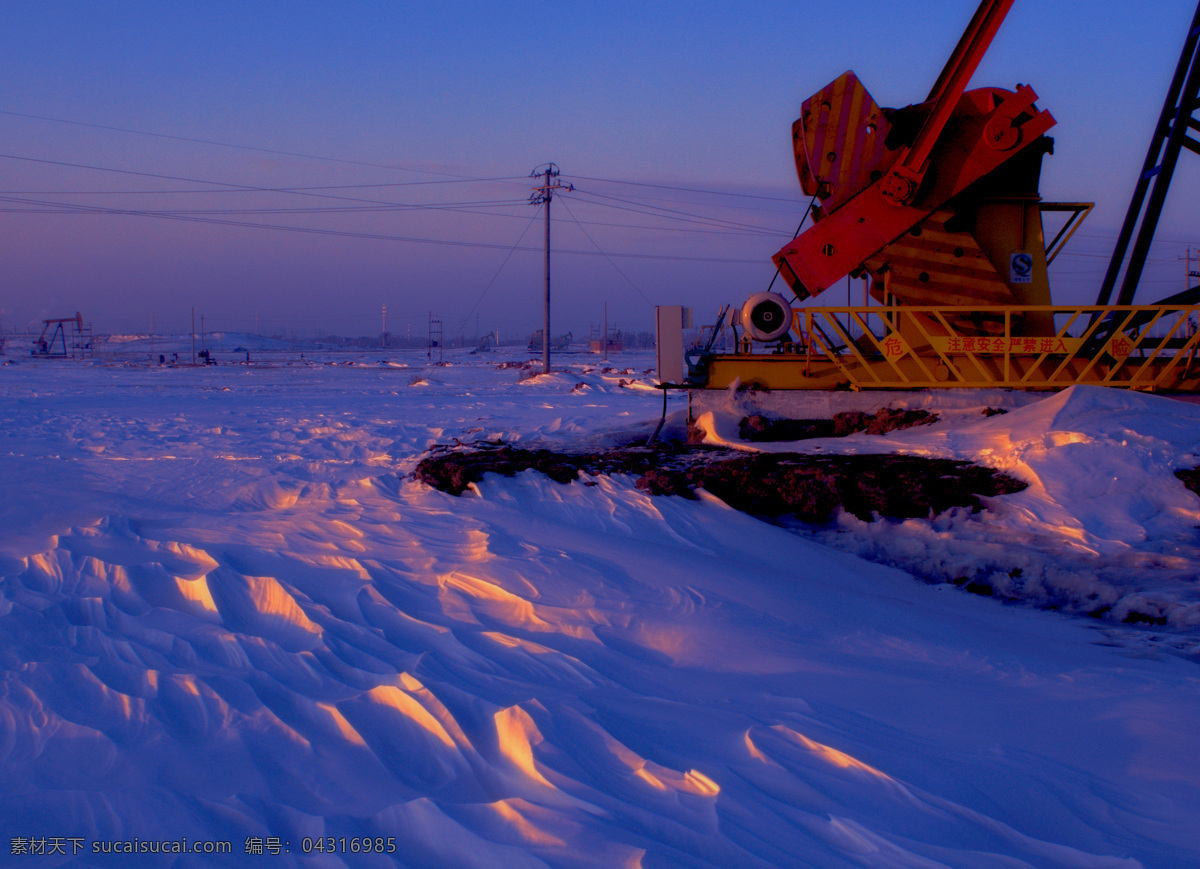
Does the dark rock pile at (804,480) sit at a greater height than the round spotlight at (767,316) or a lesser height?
lesser

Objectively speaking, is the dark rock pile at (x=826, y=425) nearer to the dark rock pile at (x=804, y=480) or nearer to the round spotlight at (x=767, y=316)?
the round spotlight at (x=767, y=316)

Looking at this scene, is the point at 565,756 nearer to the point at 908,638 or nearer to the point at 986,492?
the point at 908,638

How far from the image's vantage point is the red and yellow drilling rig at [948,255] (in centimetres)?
880

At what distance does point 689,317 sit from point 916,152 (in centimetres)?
310

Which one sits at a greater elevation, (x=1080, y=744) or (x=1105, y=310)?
(x=1105, y=310)

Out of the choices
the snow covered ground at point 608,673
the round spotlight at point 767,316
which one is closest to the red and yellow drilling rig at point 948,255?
the round spotlight at point 767,316

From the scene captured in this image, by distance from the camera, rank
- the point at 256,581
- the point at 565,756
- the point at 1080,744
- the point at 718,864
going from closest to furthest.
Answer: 1. the point at 718,864
2. the point at 565,756
3. the point at 1080,744
4. the point at 256,581

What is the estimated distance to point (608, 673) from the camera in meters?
3.67

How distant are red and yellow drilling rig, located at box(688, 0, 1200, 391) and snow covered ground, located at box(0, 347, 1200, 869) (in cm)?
150

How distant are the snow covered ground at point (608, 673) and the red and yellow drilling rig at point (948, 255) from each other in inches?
58.9

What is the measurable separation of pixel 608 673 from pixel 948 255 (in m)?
7.83

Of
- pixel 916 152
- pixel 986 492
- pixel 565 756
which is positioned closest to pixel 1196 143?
pixel 916 152

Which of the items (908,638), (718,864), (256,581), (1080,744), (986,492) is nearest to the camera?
(718,864)

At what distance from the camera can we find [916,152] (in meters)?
8.74
